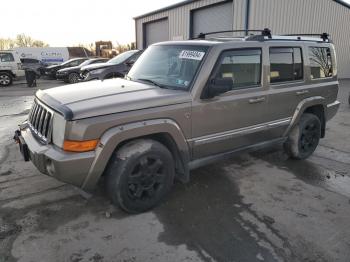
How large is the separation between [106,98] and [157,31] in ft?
63.8

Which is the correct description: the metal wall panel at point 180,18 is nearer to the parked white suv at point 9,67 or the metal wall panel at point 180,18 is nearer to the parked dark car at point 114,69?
the parked dark car at point 114,69

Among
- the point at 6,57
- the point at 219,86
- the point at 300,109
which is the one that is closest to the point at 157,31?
the point at 6,57

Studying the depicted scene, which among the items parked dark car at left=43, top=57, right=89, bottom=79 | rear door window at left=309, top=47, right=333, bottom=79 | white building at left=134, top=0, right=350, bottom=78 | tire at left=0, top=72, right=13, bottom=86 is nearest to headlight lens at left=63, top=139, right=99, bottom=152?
rear door window at left=309, top=47, right=333, bottom=79

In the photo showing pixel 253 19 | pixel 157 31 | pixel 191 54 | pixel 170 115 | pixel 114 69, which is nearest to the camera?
pixel 170 115

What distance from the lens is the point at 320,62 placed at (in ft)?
16.0

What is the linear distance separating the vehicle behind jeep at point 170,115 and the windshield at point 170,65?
0.05ft

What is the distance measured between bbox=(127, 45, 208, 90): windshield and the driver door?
0.85 ft

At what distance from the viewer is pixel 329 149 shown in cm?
571

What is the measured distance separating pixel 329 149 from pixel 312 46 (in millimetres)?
2050

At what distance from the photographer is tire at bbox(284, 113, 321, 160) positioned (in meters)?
4.82

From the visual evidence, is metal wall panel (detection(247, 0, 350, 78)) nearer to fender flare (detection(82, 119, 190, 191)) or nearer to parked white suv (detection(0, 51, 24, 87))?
parked white suv (detection(0, 51, 24, 87))

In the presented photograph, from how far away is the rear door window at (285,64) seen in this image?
4.15 metres

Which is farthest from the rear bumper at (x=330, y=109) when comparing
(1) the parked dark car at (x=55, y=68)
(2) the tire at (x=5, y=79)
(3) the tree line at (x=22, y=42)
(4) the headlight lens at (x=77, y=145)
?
(3) the tree line at (x=22, y=42)

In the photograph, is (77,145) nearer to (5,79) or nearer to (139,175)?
(139,175)
